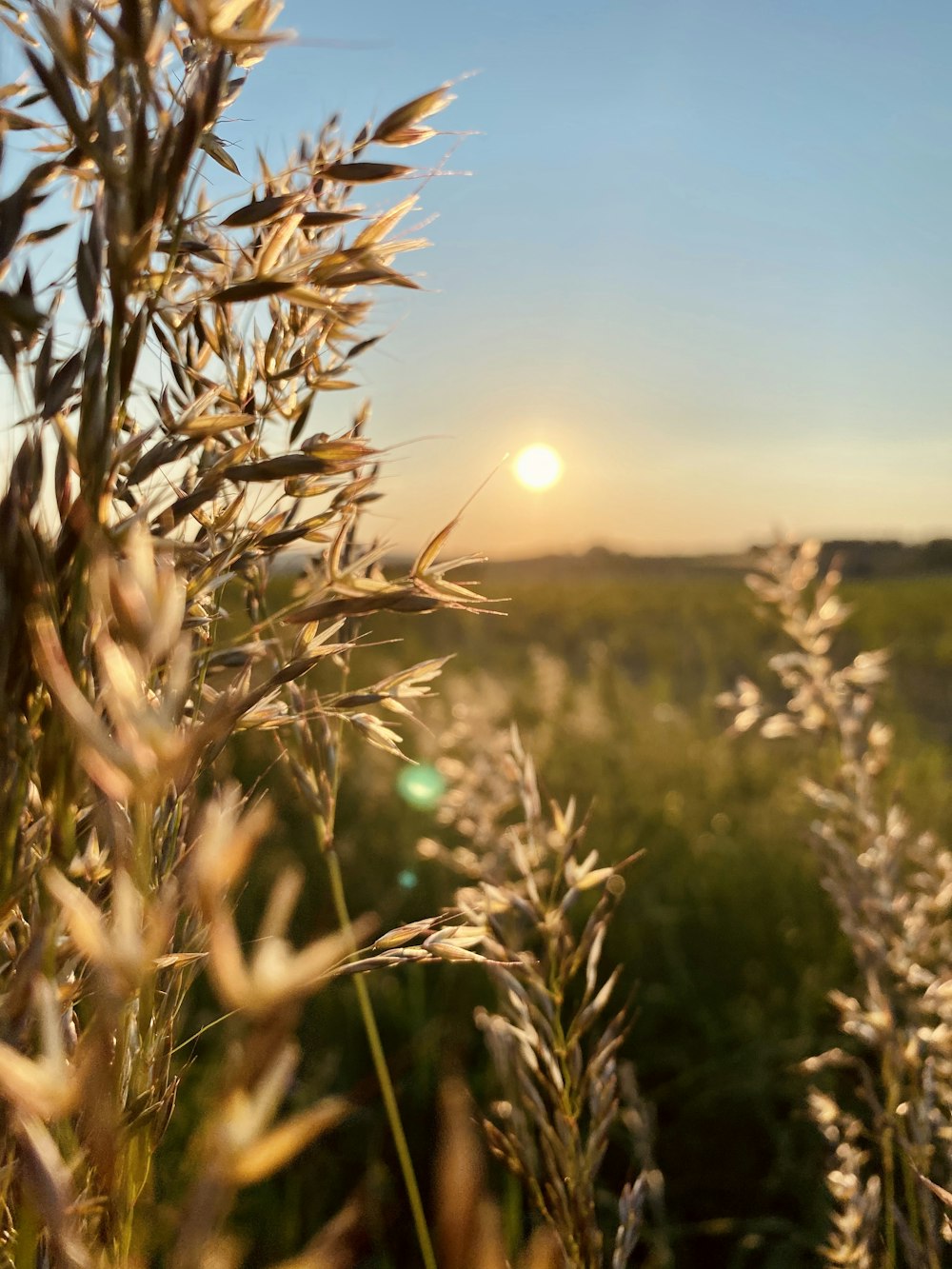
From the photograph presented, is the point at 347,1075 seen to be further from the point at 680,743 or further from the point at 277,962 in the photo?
the point at 680,743

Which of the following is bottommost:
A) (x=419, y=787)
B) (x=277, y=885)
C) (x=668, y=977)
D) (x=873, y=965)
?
(x=668, y=977)

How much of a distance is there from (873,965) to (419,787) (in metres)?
2.89

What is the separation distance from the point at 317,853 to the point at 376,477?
3.34 metres

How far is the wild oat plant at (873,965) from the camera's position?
1303 millimetres

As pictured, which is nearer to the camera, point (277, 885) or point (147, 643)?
point (147, 643)

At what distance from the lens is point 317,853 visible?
4.04 metres

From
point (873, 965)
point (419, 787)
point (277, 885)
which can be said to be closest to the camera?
point (277, 885)

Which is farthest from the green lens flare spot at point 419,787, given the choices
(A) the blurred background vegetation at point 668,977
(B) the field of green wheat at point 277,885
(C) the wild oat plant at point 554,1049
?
(C) the wild oat plant at point 554,1049

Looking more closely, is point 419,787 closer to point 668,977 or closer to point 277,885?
point 668,977

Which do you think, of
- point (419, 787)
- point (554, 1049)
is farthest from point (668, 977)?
point (554, 1049)

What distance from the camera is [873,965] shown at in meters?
1.59

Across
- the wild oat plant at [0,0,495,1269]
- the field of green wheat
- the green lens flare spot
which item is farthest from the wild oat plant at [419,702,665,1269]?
the green lens flare spot

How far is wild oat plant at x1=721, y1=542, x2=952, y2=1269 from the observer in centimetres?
130

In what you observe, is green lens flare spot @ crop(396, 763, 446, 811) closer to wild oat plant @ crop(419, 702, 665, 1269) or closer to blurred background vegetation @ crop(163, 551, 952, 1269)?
blurred background vegetation @ crop(163, 551, 952, 1269)
